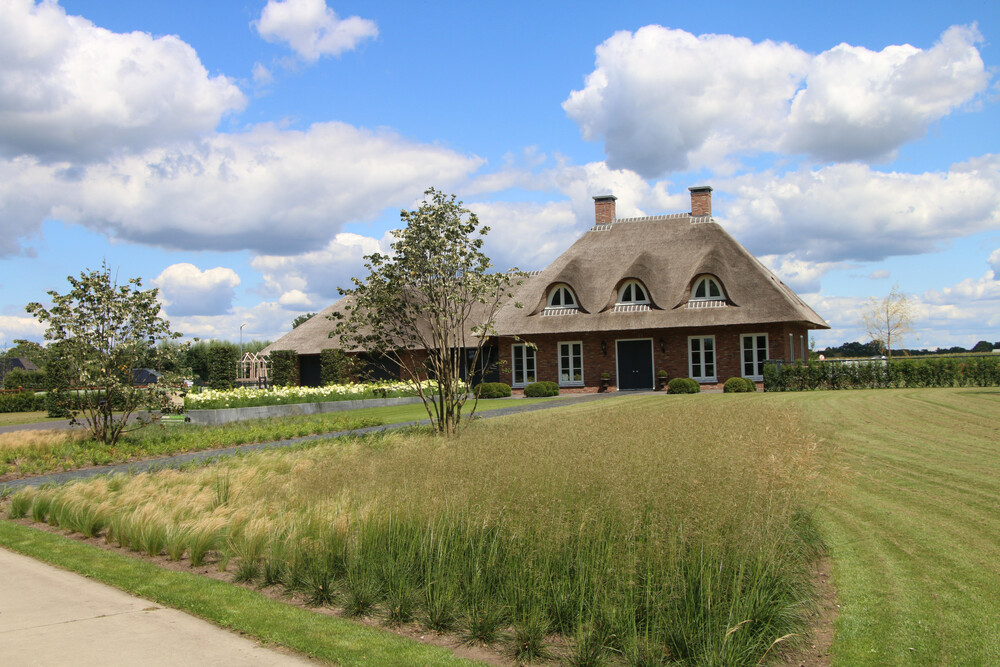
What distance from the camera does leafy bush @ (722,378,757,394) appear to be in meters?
25.7

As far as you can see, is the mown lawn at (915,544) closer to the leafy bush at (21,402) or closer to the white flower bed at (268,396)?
the white flower bed at (268,396)

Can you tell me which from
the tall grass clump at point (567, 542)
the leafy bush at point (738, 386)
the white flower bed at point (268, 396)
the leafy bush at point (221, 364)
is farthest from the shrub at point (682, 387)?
the leafy bush at point (221, 364)

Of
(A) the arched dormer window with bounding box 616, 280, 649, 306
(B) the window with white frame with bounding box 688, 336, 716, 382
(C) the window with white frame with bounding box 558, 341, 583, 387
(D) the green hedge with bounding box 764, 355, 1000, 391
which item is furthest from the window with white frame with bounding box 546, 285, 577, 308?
(D) the green hedge with bounding box 764, 355, 1000, 391

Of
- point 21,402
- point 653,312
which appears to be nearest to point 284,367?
point 21,402

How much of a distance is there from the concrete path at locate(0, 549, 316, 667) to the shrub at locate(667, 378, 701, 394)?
22275 millimetres

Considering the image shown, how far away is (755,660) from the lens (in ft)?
14.1

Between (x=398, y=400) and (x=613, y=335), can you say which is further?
(x=613, y=335)

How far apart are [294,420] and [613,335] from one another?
14112mm

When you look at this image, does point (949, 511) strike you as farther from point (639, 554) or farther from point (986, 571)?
point (639, 554)

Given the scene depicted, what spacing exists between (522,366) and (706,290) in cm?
793

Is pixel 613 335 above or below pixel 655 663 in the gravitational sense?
above

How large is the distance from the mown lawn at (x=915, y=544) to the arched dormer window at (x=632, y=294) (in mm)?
16396

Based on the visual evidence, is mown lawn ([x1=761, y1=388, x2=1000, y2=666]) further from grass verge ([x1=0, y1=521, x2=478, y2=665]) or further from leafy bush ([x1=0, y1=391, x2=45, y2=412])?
leafy bush ([x1=0, y1=391, x2=45, y2=412])

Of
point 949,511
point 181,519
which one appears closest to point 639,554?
point 949,511
